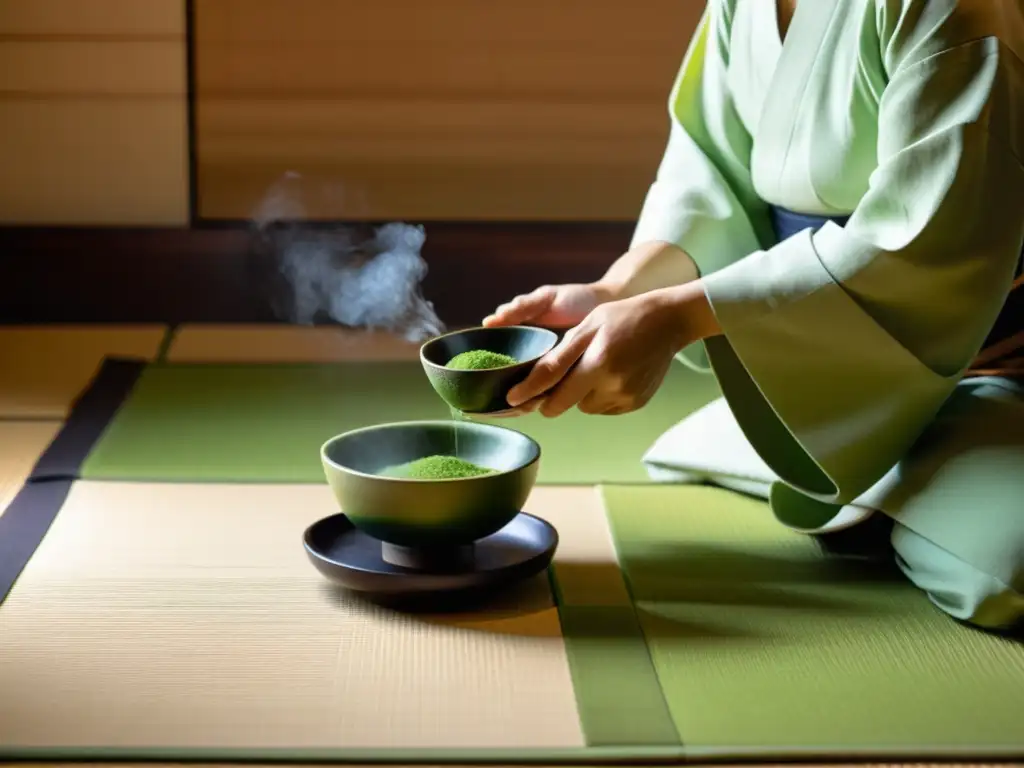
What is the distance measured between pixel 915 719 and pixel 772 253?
2.01ft

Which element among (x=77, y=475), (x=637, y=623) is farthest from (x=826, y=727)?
(x=77, y=475)

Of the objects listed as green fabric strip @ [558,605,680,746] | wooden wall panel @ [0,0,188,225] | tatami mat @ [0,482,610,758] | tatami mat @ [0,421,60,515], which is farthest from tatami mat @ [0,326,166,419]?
green fabric strip @ [558,605,680,746]

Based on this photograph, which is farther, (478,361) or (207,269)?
(207,269)

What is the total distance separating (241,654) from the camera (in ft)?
5.29

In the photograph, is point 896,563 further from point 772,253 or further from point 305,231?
point 305,231

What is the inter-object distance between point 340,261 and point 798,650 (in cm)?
Answer: 220

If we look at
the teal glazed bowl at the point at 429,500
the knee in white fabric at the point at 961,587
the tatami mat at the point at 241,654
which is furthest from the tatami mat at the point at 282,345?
the knee in white fabric at the point at 961,587

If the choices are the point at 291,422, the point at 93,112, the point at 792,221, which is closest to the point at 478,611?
the point at 792,221

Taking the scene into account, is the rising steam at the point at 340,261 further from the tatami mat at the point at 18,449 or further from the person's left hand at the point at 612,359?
the person's left hand at the point at 612,359

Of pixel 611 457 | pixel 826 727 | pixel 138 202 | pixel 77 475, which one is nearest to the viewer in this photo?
pixel 826 727

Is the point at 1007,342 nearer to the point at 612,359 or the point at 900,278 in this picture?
the point at 900,278

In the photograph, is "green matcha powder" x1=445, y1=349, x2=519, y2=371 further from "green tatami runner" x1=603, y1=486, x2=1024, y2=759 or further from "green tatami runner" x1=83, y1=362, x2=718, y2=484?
"green tatami runner" x1=83, y1=362, x2=718, y2=484

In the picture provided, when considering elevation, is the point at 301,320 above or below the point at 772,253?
below

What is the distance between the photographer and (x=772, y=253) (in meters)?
1.78
